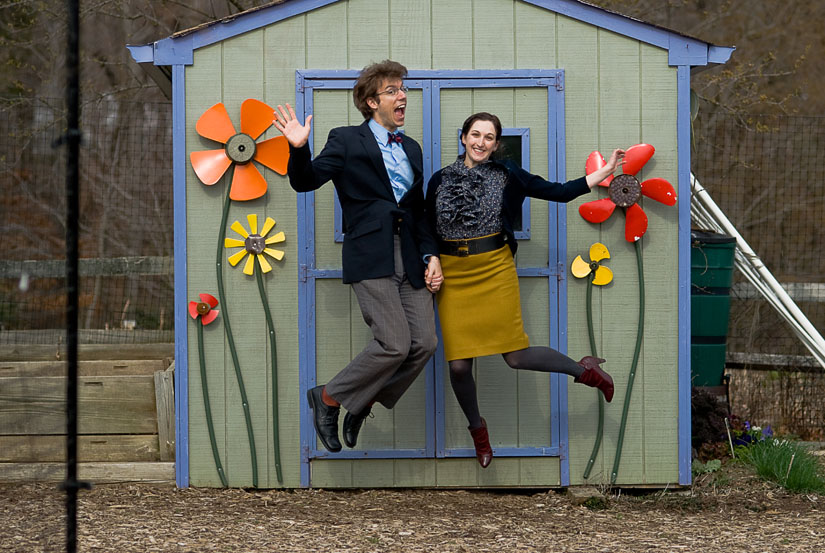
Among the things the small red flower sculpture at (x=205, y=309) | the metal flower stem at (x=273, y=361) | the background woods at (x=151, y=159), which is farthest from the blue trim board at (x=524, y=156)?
the background woods at (x=151, y=159)

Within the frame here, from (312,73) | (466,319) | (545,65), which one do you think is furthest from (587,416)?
Result: (312,73)

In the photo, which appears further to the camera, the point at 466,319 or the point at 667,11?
the point at 667,11

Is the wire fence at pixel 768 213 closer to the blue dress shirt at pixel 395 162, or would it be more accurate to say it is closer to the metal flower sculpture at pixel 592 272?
the metal flower sculpture at pixel 592 272

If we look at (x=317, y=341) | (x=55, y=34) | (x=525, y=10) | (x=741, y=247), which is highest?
(x=55, y=34)

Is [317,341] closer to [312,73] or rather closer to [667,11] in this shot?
[312,73]

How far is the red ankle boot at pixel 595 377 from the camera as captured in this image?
466cm

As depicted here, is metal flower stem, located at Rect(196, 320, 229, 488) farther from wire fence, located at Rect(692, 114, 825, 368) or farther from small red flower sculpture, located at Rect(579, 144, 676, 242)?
wire fence, located at Rect(692, 114, 825, 368)

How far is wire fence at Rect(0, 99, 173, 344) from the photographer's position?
24.6ft

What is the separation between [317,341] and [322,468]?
657 millimetres

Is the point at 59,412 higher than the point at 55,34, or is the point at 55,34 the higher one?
the point at 55,34

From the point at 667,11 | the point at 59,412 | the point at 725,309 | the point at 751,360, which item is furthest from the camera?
the point at 667,11

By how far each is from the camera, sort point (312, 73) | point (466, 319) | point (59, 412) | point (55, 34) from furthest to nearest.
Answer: point (55, 34) → point (59, 412) → point (312, 73) → point (466, 319)

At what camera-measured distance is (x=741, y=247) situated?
21.1 feet

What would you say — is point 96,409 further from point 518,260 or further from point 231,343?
point 518,260
